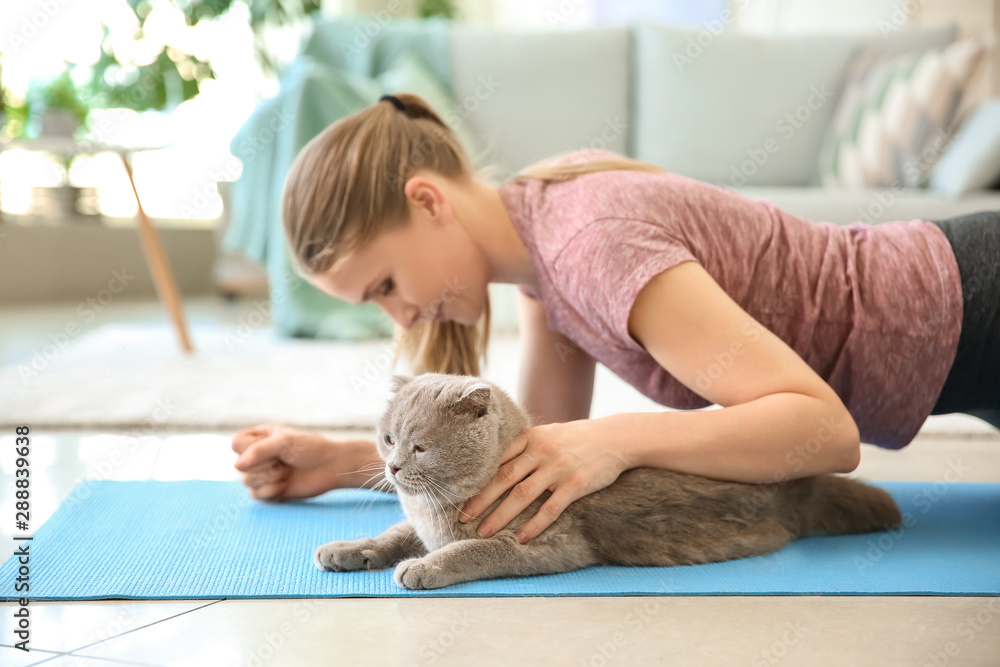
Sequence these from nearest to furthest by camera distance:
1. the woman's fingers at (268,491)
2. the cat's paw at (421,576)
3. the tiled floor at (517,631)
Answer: the tiled floor at (517,631) → the cat's paw at (421,576) → the woman's fingers at (268,491)

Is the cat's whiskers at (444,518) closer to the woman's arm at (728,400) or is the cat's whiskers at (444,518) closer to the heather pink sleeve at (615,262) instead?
the woman's arm at (728,400)

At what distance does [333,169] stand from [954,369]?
2.97 feet

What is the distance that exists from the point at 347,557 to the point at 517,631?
246mm

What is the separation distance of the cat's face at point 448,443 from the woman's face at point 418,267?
0.28 metres

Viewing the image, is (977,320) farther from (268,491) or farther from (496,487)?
(268,491)

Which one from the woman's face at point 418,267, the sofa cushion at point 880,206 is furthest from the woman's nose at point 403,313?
the sofa cushion at point 880,206

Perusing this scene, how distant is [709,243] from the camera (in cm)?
119

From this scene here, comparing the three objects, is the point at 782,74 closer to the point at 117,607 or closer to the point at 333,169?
the point at 333,169

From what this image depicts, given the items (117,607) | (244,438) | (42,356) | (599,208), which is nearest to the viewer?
(117,607)

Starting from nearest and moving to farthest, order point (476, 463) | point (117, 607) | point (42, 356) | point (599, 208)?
point (117, 607) → point (476, 463) → point (599, 208) → point (42, 356)

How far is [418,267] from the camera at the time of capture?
4.08 feet

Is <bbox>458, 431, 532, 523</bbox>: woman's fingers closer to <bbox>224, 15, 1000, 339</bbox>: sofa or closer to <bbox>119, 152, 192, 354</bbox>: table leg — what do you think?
<bbox>119, 152, 192, 354</bbox>: table leg

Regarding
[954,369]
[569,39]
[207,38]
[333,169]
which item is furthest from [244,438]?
[207,38]

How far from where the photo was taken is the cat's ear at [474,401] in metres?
0.98
